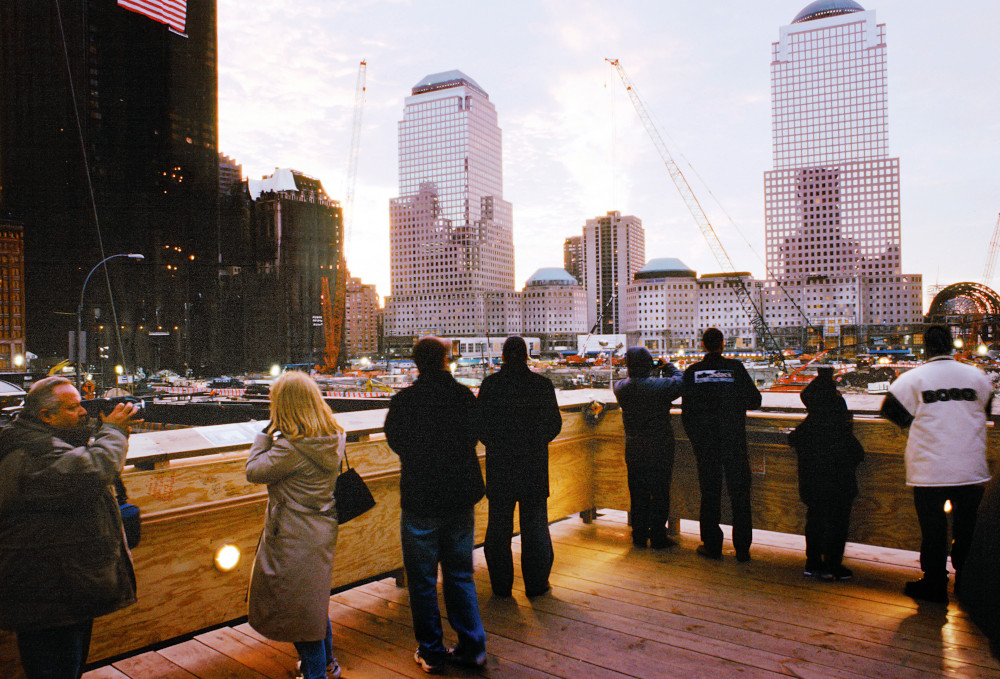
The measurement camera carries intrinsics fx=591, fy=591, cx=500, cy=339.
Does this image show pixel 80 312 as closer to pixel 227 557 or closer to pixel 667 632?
pixel 227 557

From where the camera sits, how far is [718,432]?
4000 millimetres

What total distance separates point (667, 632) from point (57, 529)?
8.89ft

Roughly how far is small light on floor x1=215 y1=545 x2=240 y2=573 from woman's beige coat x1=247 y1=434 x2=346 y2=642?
2.18 feet

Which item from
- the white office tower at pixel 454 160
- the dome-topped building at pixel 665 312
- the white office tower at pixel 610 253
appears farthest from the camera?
the white office tower at pixel 610 253

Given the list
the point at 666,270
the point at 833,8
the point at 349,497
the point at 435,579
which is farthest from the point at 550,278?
the point at 349,497

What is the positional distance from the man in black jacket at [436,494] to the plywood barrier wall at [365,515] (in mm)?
942

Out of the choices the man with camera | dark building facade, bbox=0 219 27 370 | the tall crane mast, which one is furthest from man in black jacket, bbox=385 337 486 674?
the tall crane mast

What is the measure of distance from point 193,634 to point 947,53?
761 cm

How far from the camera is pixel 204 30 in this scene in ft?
20.7

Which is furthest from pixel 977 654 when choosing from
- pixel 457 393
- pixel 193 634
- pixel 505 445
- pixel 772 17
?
pixel 772 17

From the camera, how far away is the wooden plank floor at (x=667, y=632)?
2689mm

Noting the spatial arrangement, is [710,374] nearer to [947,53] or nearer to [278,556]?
[278,556]

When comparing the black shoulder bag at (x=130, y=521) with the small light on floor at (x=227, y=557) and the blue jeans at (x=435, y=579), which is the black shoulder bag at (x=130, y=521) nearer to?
the small light on floor at (x=227, y=557)

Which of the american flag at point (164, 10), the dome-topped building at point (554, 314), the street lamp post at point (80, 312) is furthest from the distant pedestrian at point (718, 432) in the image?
the dome-topped building at point (554, 314)
